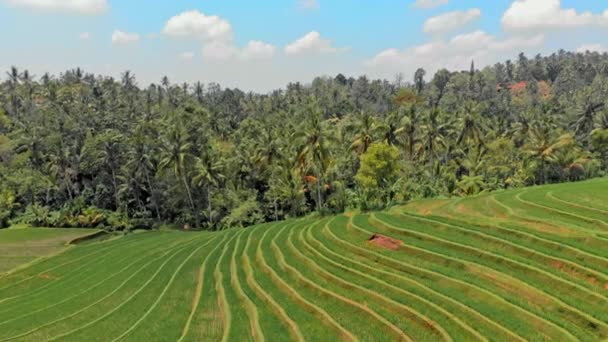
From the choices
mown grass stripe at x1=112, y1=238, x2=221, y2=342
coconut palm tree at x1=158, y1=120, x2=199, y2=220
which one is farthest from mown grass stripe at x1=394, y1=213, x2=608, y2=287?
coconut palm tree at x1=158, y1=120, x2=199, y2=220

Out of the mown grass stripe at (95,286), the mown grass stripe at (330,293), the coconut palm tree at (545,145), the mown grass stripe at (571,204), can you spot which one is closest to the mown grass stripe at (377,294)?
the mown grass stripe at (330,293)

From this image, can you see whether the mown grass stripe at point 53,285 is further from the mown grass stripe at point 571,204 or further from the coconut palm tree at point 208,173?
the mown grass stripe at point 571,204

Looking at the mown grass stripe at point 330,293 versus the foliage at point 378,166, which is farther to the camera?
the foliage at point 378,166

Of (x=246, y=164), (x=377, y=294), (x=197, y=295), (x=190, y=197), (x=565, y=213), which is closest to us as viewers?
(x=377, y=294)

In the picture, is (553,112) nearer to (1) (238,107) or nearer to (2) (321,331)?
(1) (238,107)

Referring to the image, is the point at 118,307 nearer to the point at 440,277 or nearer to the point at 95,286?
the point at 95,286

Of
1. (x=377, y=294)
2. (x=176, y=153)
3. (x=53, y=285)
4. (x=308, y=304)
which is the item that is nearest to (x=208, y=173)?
(x=176, y=153)
